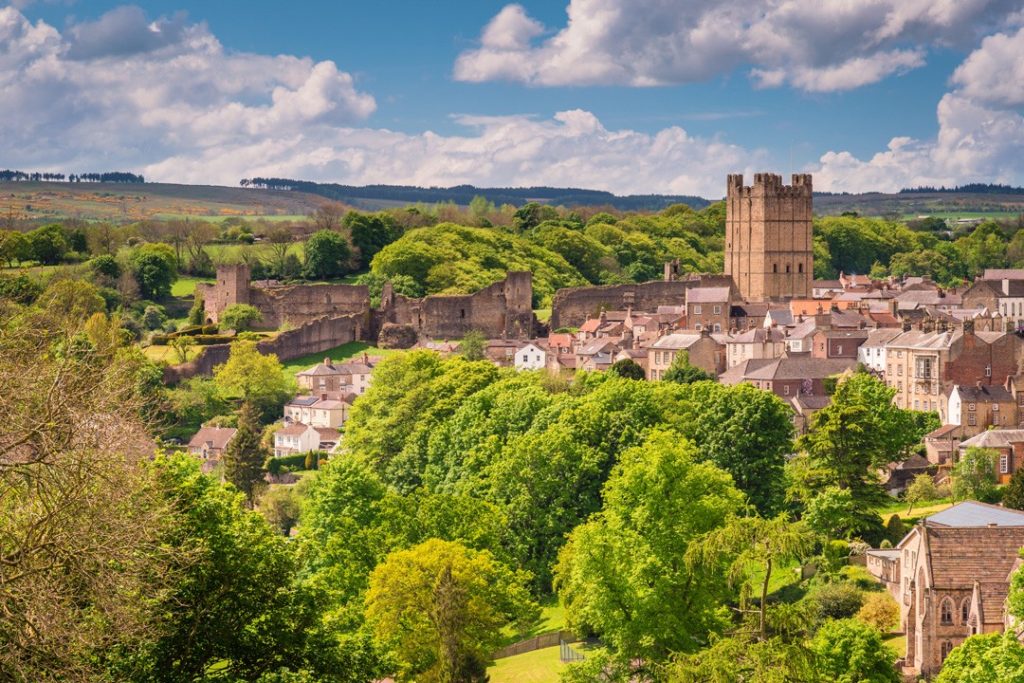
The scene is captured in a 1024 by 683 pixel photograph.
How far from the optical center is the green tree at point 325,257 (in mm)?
94062

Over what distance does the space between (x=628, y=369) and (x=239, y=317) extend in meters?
24.9

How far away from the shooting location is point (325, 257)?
9431 cm

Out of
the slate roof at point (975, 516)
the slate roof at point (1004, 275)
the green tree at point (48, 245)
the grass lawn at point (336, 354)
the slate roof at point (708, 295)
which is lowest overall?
the grass lawn at point (336, 354)

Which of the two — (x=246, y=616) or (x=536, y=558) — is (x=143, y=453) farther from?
(x=536, y=558)

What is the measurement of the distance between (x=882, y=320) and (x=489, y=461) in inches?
1291

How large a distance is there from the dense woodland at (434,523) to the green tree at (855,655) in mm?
45

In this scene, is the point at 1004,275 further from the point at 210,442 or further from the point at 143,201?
the point at 143,201

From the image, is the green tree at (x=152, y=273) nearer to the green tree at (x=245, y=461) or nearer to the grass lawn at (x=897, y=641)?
the green tree at (x=245, y=461)

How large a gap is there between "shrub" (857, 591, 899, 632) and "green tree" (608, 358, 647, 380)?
95.7 feet

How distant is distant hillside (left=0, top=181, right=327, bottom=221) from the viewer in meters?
140

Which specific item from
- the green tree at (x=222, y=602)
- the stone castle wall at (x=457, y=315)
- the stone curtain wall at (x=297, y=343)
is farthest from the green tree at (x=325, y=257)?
the green tree at (x=222, y=602)

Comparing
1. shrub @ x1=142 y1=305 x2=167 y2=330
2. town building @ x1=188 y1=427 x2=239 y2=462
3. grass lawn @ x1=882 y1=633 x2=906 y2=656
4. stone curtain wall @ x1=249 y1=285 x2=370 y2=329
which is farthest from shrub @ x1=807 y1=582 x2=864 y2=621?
shrub @ x1=142 y1=305 x2=167 y2=330

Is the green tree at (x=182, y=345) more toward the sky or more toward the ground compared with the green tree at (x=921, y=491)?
more toward the sky

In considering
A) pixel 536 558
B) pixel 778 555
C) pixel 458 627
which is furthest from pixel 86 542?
pixel 536 558
